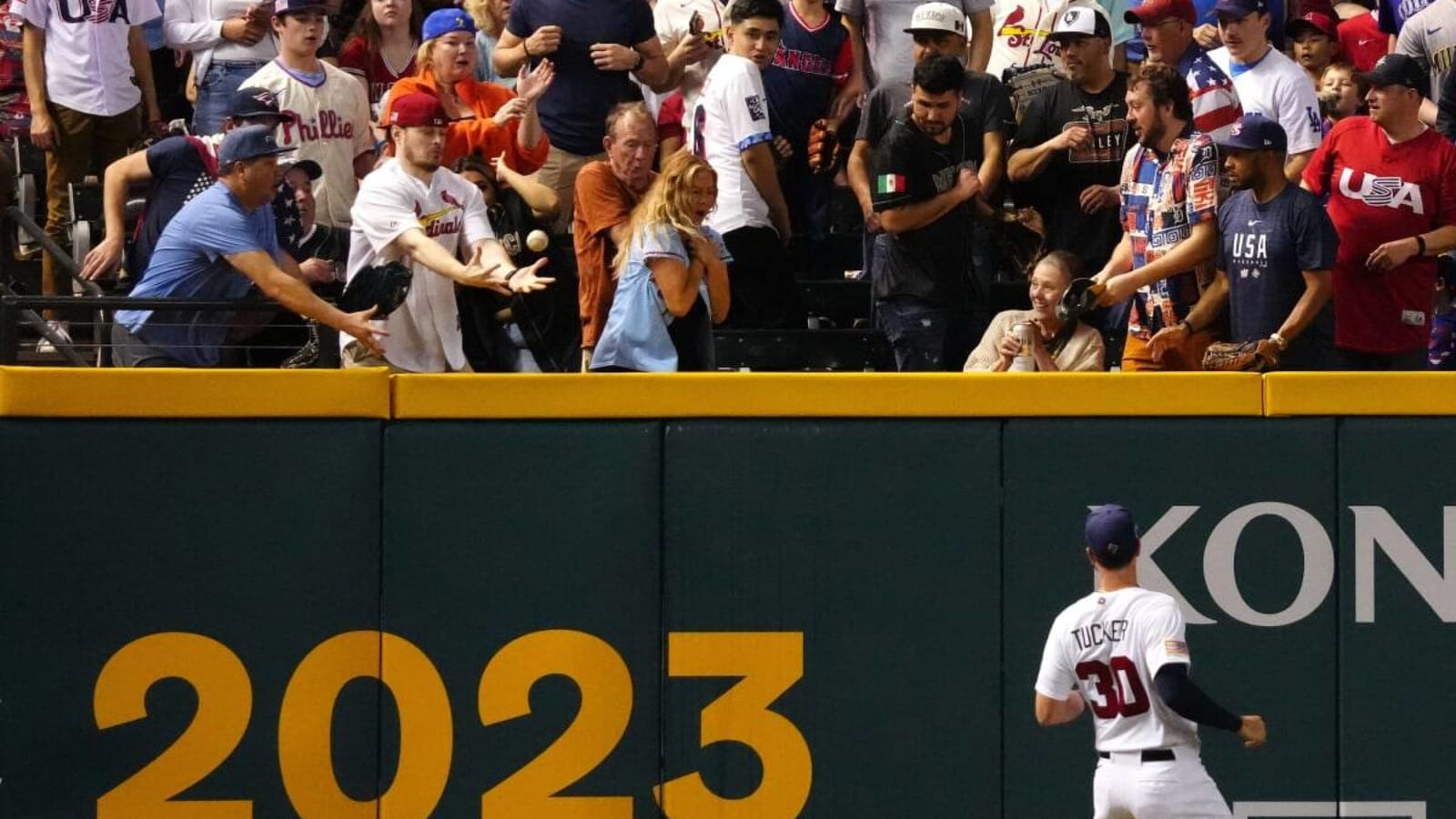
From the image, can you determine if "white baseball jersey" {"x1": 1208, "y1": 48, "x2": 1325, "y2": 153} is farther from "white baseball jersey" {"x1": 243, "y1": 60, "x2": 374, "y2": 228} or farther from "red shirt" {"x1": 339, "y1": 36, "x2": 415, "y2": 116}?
"red shirt" {"x1": 339, "y1": 36, "x2": 415, "y2": 116}

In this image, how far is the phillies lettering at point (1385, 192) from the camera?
989 centimetres

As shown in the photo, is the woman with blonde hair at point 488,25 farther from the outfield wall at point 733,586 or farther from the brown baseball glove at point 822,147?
the outfield wall at point 733,586

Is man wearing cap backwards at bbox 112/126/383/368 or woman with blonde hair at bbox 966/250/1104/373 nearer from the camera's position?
man wearing cap backwards at bbox 112/126/383/368

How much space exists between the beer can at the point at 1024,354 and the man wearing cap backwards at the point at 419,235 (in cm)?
204

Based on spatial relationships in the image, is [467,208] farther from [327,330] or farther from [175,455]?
[175,455]

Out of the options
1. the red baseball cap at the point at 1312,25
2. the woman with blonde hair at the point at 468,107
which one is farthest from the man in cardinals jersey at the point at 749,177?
the red baseball cap at the point at 1312,25

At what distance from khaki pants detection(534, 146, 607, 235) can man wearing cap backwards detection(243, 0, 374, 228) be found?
93 centimetres

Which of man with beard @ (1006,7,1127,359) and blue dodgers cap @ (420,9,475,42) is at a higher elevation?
blue dodgers cap @ (420,9,475,42)

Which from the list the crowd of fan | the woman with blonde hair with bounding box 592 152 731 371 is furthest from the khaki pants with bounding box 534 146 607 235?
the woman with blonde hair with bounding box 592 152 731 371

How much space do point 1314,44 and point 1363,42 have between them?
1.52ft

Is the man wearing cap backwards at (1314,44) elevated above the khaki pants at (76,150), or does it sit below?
above

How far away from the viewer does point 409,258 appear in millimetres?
9008

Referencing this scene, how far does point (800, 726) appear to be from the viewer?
8.55 meters

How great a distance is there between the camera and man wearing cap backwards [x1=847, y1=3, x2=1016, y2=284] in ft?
35.7
